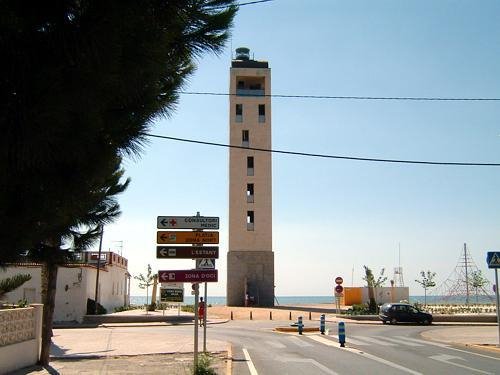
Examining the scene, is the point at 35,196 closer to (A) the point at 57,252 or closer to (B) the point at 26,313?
(A) the point at 57,252

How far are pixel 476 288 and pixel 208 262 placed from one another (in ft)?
178

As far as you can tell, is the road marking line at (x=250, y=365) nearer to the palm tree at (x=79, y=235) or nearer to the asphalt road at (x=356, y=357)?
the asphalt road at (x=356, y=357)

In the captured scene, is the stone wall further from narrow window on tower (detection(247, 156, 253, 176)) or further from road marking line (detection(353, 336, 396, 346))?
narrow window on tower (detection(247, 156, 253, 176))

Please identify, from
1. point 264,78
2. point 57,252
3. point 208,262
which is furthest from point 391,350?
point 264,78

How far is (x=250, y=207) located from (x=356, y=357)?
39316 mm

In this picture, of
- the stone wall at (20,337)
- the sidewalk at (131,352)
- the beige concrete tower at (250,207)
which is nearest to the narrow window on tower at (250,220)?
the beige concrete tower at (250,207)

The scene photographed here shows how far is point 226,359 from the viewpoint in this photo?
1611 cm

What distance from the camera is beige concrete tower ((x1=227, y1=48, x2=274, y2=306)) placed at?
55.2m

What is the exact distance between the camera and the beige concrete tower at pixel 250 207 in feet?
181

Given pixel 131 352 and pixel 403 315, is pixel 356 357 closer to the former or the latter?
pixel 131 352

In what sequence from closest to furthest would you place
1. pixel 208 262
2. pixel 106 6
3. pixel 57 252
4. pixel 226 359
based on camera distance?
pixel 106 6
pixel 57 252
pixel 208 262
pixel 226 359

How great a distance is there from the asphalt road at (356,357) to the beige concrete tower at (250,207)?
101 ft

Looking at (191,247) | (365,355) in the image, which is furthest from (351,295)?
(191,247)

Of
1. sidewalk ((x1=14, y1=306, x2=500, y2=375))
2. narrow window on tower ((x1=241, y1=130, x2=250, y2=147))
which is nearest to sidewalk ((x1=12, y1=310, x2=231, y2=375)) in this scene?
sidewalk ((x1=14, y1=306, x2=500, y2=375))
